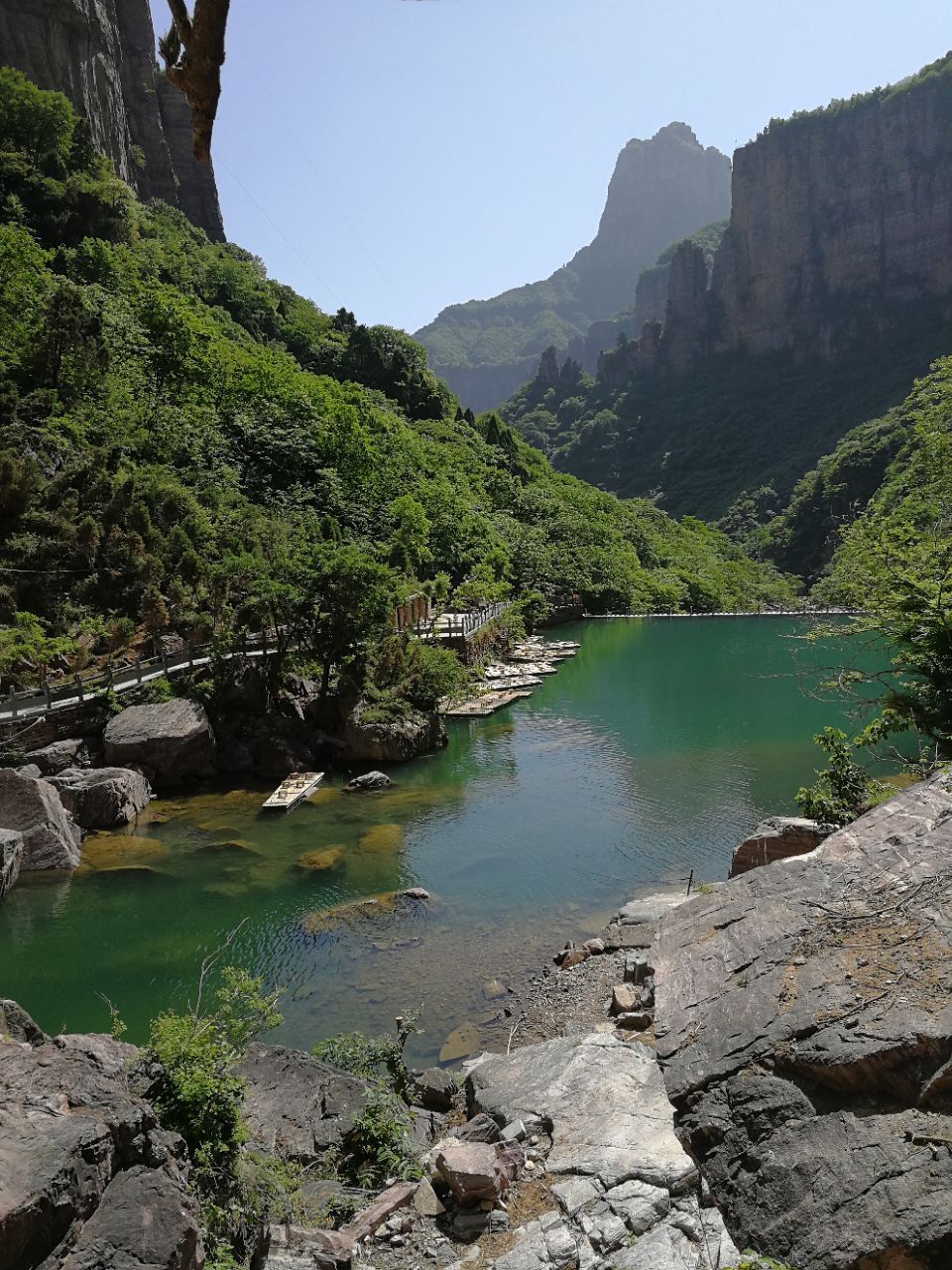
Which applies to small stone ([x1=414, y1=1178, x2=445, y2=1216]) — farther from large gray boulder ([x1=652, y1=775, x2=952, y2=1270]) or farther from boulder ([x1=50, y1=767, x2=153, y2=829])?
boulder ([x1=50, y1=767, x2=153, y2=829])

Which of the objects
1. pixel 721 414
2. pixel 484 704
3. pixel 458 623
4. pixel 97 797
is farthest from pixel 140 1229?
pixel 721 414

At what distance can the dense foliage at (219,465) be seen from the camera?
24.2 m

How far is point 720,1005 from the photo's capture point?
6441mm

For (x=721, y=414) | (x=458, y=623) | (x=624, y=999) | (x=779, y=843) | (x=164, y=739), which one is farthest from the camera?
(x=721, y=414)

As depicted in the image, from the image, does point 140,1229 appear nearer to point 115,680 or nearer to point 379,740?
point 379,740

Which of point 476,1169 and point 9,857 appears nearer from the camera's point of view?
point 476,1169

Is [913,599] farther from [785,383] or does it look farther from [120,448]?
[785,383]

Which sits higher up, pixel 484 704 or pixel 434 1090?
pixel 484 704

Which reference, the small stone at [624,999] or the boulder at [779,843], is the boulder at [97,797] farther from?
the boulder at [779,843]

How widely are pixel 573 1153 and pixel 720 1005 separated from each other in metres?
1.78

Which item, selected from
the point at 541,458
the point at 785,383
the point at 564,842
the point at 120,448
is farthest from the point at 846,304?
the point at 564,842

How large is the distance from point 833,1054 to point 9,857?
13925 mm

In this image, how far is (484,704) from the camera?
93.9ft

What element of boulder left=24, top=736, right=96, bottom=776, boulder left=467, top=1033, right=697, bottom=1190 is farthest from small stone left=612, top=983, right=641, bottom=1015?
boulder left=24, top=736, right=96, bottom=776
